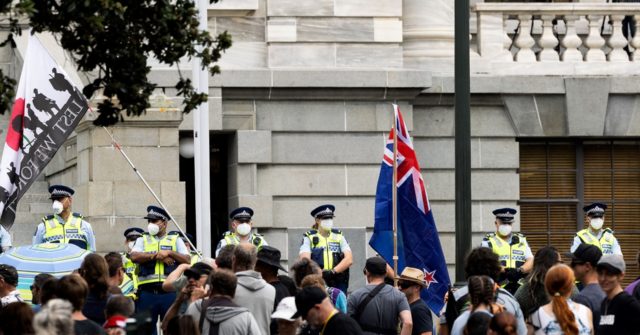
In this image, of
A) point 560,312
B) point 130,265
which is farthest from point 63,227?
point 560,312

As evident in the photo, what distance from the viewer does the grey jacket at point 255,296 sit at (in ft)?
45.8

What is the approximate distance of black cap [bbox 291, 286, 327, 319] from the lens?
12.3 meters

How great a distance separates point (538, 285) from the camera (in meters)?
14.3

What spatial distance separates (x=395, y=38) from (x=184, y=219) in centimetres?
386

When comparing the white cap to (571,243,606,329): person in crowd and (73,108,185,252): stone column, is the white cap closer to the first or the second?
(571,243,606,329): person in crowd

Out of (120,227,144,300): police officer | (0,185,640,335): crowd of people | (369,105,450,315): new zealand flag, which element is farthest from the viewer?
(120,227,144,300): police officer

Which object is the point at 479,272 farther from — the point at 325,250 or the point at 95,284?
the point at 325,250

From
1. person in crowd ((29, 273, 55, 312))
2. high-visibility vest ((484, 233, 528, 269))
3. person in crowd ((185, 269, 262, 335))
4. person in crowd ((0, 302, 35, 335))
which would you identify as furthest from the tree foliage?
high-visibility vest ((484, 233, 528, 269))

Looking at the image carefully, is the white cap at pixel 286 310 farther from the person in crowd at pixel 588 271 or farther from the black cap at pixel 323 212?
the black cap at pixel 323 212

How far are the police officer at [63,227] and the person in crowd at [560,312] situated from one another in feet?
26.1

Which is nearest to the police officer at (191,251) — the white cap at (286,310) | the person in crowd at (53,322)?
the white cap at (286,310)

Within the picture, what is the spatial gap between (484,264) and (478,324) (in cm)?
148

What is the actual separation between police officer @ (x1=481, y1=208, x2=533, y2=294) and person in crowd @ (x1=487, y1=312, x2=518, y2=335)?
351 inches

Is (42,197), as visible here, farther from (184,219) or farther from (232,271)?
(232,271)
